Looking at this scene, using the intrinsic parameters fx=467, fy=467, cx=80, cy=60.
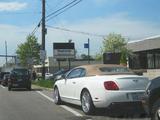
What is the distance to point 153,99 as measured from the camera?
10.4 metres

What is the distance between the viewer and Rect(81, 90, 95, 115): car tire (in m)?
13.7

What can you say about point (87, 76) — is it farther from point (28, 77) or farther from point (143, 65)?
point (143, 65)

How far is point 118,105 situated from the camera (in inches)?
516

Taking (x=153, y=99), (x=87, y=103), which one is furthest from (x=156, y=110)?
(x=87, y=103)

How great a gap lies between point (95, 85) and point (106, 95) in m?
0.57

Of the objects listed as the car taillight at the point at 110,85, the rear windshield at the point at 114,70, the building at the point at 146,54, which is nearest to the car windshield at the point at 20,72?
the rear windshield at the point at 114,70

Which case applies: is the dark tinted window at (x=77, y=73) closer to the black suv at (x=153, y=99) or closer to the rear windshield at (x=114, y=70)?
the rear windshield at (x=114, y=70)

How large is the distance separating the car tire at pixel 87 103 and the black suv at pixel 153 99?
3.30m

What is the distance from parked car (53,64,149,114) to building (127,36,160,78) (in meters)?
46.3

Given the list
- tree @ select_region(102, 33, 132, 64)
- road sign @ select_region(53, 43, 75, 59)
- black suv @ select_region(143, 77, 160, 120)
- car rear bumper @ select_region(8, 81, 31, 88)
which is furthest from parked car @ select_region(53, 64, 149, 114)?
tree @ select_region(102, 33, 132, 64)

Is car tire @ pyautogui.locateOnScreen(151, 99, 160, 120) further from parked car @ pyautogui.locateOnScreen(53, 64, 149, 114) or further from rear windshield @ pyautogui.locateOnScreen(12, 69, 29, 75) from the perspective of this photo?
rear windshield @ pyautogui.locateOnScreen(12, 69, 29, 75)

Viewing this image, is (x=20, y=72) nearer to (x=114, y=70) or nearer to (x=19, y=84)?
(x=19, y=84)

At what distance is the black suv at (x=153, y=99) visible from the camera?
10.3 m

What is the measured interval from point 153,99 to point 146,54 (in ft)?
203
